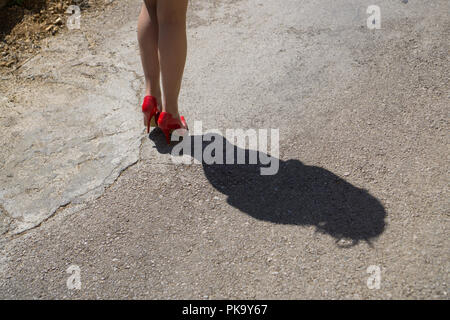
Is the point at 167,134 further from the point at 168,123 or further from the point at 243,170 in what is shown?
the point at 243,170

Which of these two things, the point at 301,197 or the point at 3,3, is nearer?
the point at 301,197

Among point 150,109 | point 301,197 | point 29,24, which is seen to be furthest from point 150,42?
point 29,24

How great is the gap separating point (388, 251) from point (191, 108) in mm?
1567

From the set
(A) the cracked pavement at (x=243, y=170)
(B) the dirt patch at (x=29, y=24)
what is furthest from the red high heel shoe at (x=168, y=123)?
(B) the dirt patch at (x=29, y=24)

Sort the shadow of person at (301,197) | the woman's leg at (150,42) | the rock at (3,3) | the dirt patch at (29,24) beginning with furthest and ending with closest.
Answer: the rock at (3,3) → the dirt patch at (29,24) → the woman's leg at (150,42) → the shadow of person at (301,197)

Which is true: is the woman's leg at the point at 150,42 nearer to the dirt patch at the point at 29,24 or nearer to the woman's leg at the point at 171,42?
the woman's leg at the point at 171,42

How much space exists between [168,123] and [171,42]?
492mm

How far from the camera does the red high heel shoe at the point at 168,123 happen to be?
8.73 ft

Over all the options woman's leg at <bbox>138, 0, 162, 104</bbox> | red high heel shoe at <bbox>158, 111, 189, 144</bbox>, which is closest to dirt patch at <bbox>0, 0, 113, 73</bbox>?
woman's leg at <bbox>138, 0, 162, 104</bbox>

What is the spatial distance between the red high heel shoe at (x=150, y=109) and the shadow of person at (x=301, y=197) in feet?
0.72

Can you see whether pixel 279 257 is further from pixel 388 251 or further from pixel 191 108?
pixel 191 108

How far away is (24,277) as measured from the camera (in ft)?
6.86

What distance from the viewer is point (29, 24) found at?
3766 mm

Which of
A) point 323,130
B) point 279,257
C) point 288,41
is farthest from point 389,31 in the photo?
point 279,257
